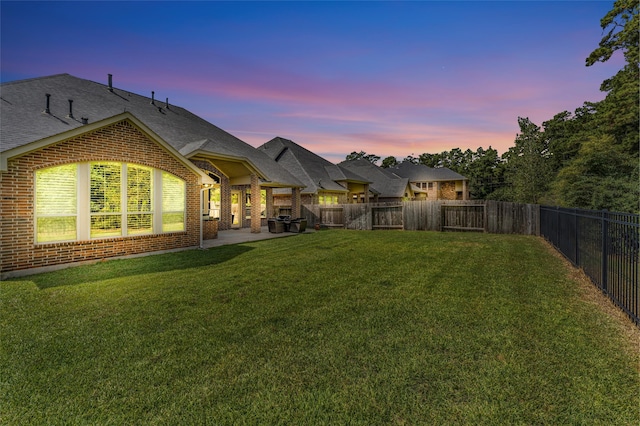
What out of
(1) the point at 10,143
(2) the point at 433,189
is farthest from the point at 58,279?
(2) the point at 433,189

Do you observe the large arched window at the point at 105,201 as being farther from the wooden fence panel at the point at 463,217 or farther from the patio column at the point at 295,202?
the wooden fence panel at the point at 463,217

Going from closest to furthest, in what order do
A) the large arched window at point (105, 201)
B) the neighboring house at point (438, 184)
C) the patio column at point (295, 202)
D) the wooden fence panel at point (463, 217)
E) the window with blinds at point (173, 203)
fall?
the large arched window at point (105, 201), the window with blinds at point (173, 203), the wooden fence panel at point (463, 217), the patio column at point (295, 202), the neighboring house at point (438, 184)

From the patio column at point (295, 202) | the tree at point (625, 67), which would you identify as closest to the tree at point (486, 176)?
the tree at point (625, 67)

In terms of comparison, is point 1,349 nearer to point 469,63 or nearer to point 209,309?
point 209,309

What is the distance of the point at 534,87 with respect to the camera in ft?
55.8

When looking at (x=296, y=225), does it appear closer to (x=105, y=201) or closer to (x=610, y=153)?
(x=105, y=201)

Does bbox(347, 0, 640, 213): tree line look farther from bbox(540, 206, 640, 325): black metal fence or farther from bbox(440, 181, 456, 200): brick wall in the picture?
bbox(440, 181, 456, 200): brick wall

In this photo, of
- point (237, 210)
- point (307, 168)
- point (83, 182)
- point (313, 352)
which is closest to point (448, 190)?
point (307, 168)

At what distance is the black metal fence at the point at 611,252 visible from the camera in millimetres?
4535

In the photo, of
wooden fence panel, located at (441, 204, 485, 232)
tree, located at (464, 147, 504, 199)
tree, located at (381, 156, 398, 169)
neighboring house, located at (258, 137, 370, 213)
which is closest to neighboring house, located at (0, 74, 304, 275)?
neighboring house, located at (258, 137, 370, 213)

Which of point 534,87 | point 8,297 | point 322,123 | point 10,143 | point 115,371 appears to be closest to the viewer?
point 115,371

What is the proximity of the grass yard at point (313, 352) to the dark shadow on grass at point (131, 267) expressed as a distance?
0.16 m

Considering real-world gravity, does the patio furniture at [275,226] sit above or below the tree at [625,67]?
below

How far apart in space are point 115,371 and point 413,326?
3.69 m
